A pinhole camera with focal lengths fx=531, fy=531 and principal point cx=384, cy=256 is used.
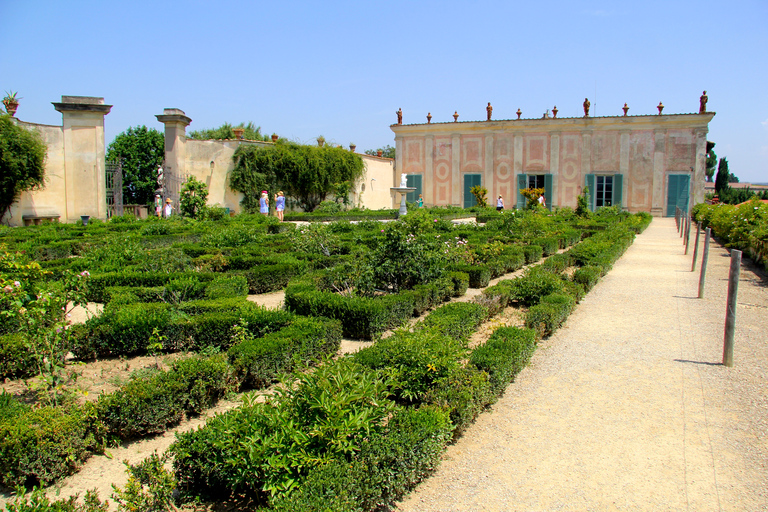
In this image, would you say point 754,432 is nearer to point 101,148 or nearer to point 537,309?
point 537,309

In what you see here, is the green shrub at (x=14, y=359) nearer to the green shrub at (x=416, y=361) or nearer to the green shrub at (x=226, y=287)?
the green shrub at (x=226, y=287)

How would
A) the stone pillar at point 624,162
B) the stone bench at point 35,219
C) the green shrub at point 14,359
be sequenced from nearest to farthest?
the green shrub at point 14,359
the stone bench at point 35,219
the stone pillar at point 624,162

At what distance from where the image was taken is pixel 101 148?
1697 centimetres

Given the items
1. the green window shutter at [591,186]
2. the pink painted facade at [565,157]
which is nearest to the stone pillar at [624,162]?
the pink painted facade at [565,157]

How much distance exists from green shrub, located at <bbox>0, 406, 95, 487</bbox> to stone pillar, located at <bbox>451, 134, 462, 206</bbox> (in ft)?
83.3

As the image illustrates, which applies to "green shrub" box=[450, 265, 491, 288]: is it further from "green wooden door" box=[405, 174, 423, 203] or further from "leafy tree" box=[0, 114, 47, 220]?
"green wooden door" box=[405, 174, 423, 203]

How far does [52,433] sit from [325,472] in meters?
1.60

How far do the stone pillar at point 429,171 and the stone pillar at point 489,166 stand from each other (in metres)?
2.75

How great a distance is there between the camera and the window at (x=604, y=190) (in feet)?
83.5

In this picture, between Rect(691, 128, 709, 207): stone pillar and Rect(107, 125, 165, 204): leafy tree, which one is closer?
Rect(691, 128, 709, 207): stone pillar

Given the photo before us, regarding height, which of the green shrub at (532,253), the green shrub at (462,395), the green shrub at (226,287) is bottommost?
the green shrub at (462,395)

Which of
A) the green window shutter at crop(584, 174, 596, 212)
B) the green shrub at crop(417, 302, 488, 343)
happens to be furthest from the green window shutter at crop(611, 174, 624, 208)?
the green shrub at crop(417, 302, 488, 343)

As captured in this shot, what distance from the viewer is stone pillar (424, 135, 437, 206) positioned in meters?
27.9

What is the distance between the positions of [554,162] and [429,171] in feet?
20.6
